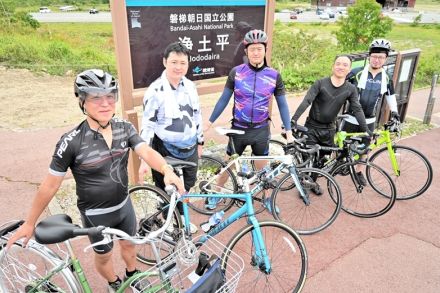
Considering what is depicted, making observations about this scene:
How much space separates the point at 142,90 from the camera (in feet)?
14.9

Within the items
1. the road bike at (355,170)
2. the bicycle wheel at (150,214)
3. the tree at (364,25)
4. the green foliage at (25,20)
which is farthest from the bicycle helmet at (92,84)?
the green foliage at (25,20)

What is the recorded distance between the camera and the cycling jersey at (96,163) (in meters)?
2.30

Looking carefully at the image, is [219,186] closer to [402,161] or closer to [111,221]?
[111,221]

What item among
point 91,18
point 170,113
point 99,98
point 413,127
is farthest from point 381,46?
point 91,18

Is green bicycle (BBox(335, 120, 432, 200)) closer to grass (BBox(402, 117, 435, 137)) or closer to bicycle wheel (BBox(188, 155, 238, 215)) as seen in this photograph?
bicycle wheel (BBox(188, 155, 238, 215))

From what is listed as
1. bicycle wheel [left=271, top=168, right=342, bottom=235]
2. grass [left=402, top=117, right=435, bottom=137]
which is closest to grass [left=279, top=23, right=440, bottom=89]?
grass [left=402, top=117, right=435, bottom=137]

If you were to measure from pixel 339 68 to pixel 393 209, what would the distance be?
215 centimetres

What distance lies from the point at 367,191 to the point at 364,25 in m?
10.7

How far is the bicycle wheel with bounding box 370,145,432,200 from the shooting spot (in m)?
4.85

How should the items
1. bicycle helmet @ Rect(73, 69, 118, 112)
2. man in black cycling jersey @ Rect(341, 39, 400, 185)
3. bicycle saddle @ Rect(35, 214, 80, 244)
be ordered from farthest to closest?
man in black cycling jersey @ Rect(341, 39, 400, 185) → bicycle helmet @ Rect(73, 69, 118, 112) → bicycle saddle @ Rect(35, 214, 80, 244)

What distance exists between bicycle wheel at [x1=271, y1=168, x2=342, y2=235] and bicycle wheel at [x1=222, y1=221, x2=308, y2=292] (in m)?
0.66

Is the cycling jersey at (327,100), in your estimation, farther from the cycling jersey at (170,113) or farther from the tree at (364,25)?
the tree at (364,25)

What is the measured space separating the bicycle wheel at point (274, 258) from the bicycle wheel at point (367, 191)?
1.59m

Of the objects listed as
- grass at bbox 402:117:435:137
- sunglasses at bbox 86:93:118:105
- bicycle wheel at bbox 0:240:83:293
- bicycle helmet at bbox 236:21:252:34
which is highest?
bicycle helmet at bbox 236:21:252:34
